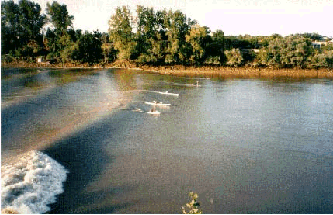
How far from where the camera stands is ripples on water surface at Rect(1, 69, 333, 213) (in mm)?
16984

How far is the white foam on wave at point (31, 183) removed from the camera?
16.0 m

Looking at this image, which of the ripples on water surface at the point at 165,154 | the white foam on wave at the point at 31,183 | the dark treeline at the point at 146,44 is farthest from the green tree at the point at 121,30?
the white foam on wave at the point at 31,183

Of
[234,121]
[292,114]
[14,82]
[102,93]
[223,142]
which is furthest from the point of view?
[14,82]

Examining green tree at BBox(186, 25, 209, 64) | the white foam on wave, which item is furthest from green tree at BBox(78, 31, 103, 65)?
the white foam on wave

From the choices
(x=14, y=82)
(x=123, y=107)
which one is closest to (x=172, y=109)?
(x=123, y=107)

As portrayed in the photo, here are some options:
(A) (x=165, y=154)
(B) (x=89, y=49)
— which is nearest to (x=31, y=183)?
(A) (x=165, y=154)

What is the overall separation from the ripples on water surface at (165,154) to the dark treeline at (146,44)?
43.5 metres

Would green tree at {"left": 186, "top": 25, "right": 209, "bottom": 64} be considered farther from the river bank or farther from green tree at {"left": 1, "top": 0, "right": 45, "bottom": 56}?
green tree at {"left": 1, "top": 0, "right": 45, "bottom": 56}

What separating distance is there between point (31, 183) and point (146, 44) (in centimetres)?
7289

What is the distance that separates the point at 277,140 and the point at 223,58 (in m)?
65.4

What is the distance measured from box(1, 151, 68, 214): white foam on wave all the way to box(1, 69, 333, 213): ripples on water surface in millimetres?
57

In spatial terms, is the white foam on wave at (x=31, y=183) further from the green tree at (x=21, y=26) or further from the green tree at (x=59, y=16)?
the green tree at (x=59, y=16)

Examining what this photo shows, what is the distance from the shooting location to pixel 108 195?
17.1 m

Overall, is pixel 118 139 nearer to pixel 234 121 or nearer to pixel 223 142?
pixel 223 142
